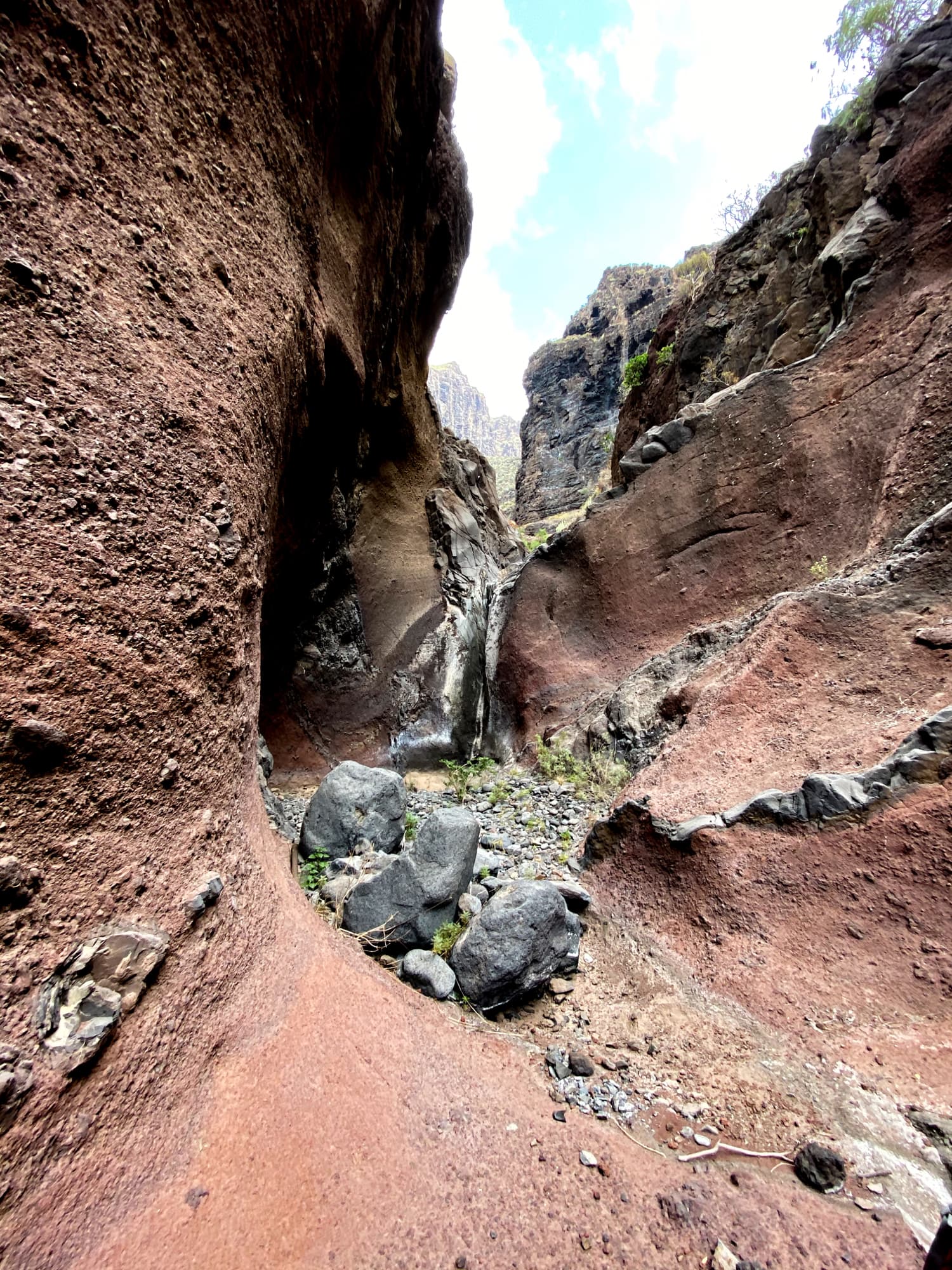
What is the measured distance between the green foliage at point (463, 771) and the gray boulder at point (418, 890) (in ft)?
11.1

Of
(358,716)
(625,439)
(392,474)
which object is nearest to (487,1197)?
(358,716)

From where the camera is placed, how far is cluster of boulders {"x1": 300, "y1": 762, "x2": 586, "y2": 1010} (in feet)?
8.65

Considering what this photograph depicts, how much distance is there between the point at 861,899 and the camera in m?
2.50

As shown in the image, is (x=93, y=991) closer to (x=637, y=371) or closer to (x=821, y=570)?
(x=821, y=570)

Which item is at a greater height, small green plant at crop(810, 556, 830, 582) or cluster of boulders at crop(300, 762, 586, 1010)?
small green plant at crop(810, 556, 830, 582)

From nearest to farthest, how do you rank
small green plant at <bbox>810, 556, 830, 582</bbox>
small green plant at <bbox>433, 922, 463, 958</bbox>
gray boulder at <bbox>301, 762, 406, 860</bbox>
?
small green plant at <bbox>433, 922, 463, 958</bbox>
gray boulder at <bbox>301, 762, 406, 860</bbox>
small green plant at <bbox>810, 556, 830, 582</bbox>

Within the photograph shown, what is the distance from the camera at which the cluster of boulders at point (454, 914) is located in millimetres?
2637

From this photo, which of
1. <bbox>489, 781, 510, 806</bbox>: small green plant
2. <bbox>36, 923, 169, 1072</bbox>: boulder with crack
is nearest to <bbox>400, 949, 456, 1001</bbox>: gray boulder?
<bbox>36, 923, 169, 1072</bbox>: boulder with crack

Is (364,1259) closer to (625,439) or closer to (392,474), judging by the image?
(392,474)

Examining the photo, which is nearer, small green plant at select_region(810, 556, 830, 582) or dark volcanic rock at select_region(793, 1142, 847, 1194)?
dark volcanic rock at select_region(793, 1142, 847, 1194)

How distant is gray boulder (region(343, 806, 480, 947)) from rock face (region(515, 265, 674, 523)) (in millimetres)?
22144

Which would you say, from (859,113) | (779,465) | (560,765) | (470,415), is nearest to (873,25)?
(859,113)

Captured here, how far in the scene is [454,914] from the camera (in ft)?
10.3

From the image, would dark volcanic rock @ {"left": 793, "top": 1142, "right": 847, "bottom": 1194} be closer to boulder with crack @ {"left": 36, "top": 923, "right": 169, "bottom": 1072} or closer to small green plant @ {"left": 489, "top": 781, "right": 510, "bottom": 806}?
boulder with crack @ {"left": 36, "top": 923, "right": 169, "bottom": 1072}
